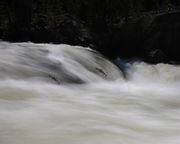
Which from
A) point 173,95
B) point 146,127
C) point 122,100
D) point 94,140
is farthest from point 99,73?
point 94,140

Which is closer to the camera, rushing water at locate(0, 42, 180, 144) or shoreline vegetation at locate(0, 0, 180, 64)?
rushing water at locate(0, 42, 180, 144)

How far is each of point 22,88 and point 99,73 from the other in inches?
98.9

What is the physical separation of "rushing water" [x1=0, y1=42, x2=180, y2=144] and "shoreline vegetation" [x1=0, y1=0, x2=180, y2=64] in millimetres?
1213

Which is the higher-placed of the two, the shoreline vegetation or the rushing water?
the shoreline vegetation

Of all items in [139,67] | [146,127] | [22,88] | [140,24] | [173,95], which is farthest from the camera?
[140,24]

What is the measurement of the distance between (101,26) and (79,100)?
5.96m

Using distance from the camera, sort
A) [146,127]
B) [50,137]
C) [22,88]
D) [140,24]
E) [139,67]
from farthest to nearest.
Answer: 1. [140,24]
2. [139,67]
3. [22,88]
4. [146,127]
5. [50,137]

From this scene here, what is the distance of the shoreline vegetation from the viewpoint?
10320mm

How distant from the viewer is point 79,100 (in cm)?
523

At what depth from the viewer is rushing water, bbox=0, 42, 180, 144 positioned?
343 cm

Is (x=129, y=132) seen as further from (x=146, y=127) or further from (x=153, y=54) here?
(x=153, y=54)

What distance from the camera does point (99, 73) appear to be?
7.60 metres

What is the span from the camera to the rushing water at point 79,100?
3430mm

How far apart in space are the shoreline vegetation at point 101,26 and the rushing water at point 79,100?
1.21 m
